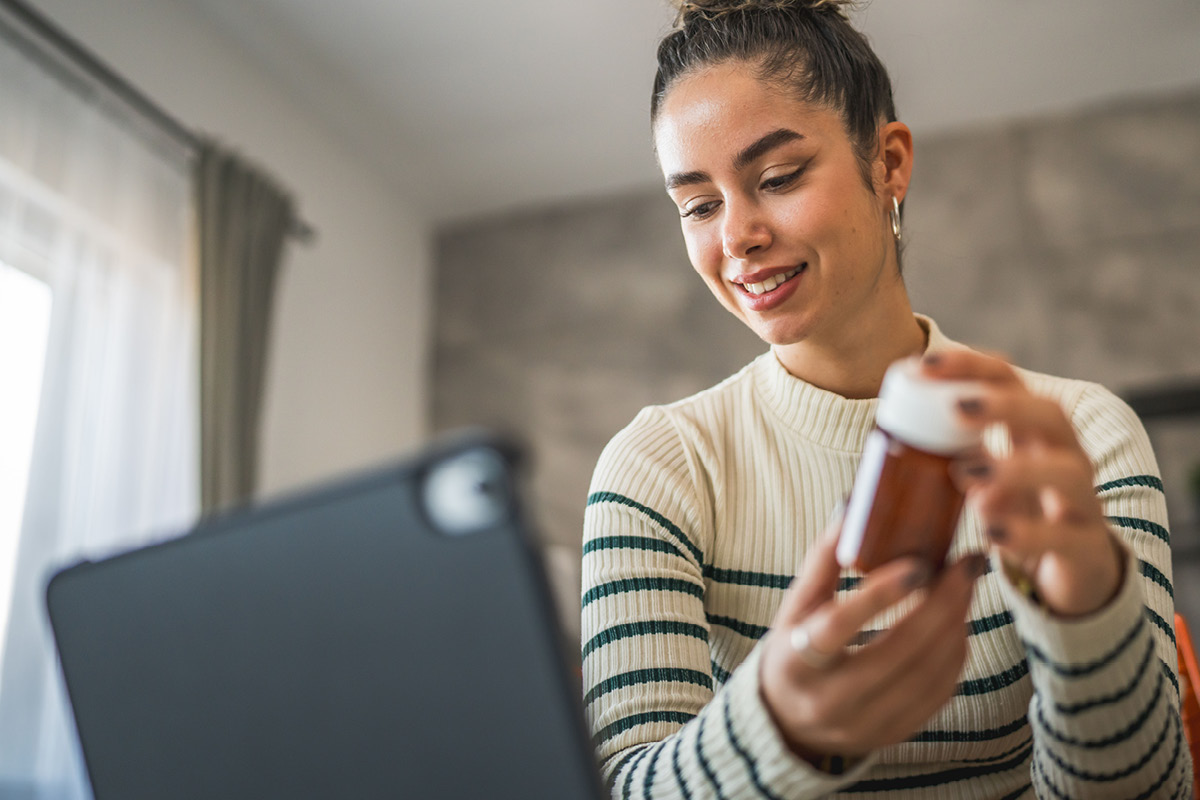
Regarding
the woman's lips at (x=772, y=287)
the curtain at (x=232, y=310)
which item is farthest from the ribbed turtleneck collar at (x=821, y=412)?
the curtain at (x=232, y=310)

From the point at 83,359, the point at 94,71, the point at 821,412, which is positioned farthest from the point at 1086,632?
the point at 94,71

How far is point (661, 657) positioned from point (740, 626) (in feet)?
0.61

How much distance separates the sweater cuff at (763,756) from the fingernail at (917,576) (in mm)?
93

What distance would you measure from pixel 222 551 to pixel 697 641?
501 mm

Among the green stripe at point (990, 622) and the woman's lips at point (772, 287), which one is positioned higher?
the woman's lips at point (772, 287)

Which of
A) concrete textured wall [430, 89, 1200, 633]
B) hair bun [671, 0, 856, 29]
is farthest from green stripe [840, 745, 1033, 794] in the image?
concrete textured wall [430, 89, 1200, 633]

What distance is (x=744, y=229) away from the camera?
993mm

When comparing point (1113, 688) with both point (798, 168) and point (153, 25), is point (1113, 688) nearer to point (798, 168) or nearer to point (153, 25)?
point (798, 168)

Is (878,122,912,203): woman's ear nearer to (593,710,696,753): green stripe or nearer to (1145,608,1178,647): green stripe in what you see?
(1145,608,1178,647): green stripe

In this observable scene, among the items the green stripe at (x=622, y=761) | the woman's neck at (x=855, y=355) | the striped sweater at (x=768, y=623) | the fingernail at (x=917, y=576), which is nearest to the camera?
the fingernail at (x=917, y=576)

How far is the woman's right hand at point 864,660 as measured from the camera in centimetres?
50

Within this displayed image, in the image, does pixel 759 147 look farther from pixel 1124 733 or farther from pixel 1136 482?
pixel 1124 733

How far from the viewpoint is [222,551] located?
1.47 ft

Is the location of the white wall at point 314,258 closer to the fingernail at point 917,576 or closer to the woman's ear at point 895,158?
the woman's ear at point 895,158
